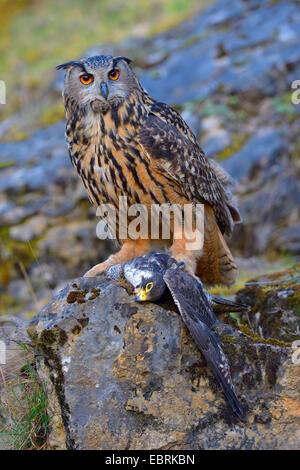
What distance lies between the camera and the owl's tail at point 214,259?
416 cm

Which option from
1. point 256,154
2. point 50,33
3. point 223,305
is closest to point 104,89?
point 223,305

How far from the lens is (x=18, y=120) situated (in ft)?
30.8

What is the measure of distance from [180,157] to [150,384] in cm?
170

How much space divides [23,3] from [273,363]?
1627cm

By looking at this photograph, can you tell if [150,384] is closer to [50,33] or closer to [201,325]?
[201,325]

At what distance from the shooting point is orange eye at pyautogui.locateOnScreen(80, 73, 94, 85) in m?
3.58

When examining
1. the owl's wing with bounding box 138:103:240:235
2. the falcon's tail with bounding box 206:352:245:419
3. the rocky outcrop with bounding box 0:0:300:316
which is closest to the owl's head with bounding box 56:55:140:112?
the owl's wing with bounding box 138:103:240:235

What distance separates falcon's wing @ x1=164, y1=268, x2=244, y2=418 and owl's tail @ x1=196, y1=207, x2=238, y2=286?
115 centimetres

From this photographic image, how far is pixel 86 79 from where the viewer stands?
360 centimetres

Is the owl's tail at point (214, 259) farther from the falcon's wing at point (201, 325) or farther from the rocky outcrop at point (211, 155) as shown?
the rocky outcrop at point (211, 155)
